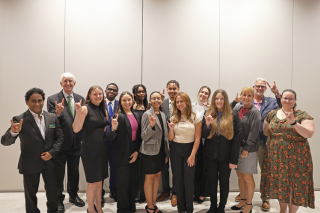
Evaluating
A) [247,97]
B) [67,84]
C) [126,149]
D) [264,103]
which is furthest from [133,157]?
[264,103]

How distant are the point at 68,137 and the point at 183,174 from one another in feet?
6.11

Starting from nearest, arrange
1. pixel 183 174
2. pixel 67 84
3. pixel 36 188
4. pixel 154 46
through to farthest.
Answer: pixel 36 188 < pixel 183 174 < pixel 67 84 < pixel 154 46

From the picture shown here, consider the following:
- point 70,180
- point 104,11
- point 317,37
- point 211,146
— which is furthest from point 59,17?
point 317,37

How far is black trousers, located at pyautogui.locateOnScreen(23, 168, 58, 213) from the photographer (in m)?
2.73

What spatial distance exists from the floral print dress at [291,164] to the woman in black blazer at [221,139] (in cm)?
51

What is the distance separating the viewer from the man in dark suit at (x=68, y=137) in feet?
10.8

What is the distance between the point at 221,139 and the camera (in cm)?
302

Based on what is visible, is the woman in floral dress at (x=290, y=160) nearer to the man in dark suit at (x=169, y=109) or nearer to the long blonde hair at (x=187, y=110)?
the long blonde hair at (x=187, y=110)

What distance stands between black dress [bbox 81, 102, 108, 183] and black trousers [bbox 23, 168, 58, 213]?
46cm

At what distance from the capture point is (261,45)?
4.43 m

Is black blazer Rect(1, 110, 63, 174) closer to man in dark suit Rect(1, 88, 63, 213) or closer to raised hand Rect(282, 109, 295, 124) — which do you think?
man in dark suit Rect(1, 88, 63, 213)

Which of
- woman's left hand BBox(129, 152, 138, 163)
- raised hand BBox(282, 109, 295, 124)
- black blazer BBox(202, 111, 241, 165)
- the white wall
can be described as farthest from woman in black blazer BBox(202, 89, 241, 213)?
the white wall

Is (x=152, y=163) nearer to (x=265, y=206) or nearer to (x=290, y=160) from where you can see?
(x=290, y=160)

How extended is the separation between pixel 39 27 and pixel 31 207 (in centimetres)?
338
